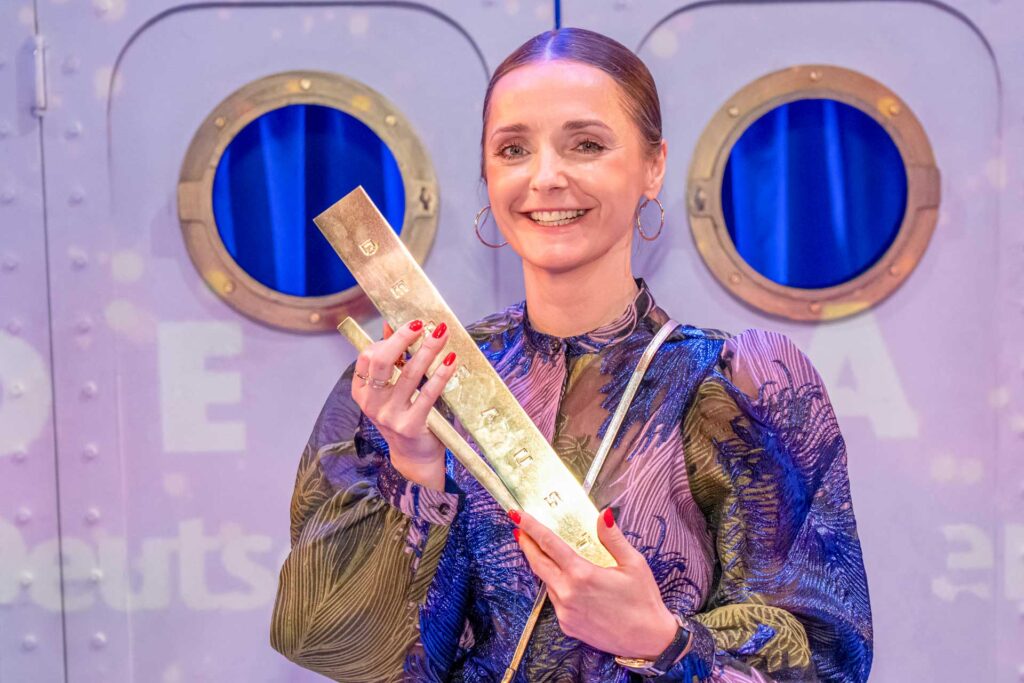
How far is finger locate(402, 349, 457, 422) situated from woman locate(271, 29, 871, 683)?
0.19 feet

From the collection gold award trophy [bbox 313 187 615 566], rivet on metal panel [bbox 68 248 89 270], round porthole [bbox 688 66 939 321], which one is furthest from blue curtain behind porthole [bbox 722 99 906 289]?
rivet on metal panel [bbox 68 248 89 270]

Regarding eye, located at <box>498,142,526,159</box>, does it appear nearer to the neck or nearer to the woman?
the woman

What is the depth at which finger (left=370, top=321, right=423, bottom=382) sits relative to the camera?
3.23 feet

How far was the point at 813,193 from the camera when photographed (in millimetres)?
1563

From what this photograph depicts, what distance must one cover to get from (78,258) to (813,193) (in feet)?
3.66

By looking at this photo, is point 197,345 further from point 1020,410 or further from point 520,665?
point 1020,410

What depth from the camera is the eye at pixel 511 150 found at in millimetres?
1176

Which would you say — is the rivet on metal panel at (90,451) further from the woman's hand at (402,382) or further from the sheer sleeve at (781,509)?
the sheer sleeve at (781,509)

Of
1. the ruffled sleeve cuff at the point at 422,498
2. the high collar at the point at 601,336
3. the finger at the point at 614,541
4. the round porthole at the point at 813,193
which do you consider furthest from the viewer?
the round porthole at the point at 813,193

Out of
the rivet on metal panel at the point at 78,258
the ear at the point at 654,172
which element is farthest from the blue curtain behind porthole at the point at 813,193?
the rivet on metal panel at the point at 78,258

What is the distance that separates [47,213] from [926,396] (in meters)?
1.36

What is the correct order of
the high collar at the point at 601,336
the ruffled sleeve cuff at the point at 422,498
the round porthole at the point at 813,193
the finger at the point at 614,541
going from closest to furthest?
the finger at the point at 614,541 < the ruffled sleeve cuff at the point at 422,498 < the high collar at the point at 601,336 < the round porthole at the point at 813,193

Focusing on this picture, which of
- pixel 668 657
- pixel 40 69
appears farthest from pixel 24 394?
pixel 668 657

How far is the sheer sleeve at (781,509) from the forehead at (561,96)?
1.02ft
